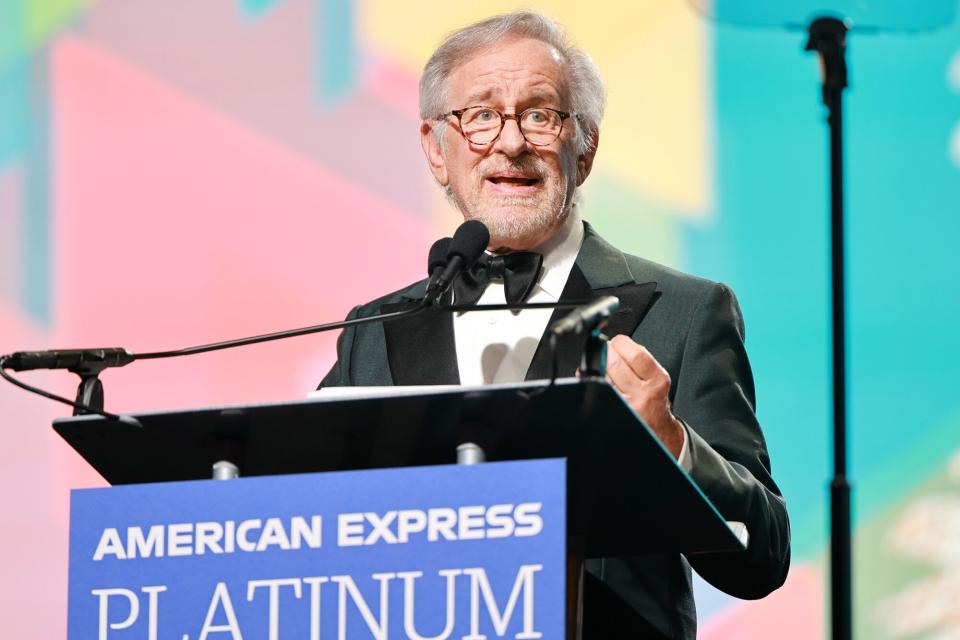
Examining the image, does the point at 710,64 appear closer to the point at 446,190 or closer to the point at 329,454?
the point at 446,190

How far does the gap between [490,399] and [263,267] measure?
2.17 metres

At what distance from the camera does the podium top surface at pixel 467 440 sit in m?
1.46

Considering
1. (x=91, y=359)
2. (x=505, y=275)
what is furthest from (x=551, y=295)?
(x=91, y=359)

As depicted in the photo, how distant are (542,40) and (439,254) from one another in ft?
2.68

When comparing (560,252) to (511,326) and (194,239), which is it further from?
(194,239)

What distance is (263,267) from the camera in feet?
11.7

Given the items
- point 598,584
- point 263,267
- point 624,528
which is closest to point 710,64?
point 263,267

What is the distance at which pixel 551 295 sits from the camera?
2.54 meters

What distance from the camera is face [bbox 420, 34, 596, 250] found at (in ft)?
8.34

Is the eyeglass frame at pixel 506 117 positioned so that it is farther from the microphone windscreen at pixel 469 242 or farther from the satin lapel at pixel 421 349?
the microphone windscreen at pixel 469 242

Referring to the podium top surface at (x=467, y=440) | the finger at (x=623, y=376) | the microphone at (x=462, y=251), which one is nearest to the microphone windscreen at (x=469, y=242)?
the microphone at (x=462, y=251)

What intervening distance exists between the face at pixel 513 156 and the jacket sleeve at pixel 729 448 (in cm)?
36

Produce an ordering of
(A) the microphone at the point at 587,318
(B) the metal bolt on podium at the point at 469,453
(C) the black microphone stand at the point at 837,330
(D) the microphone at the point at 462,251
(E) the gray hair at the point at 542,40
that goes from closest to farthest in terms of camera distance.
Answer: (A) the microphone at the point at 587,318, (B) the metal bolt on podium at the point at 469,453, (D) the microphone at the point at 462,251, (C) the black microphone stand at the point at 837,330, (E) the gray hair at the point at 542,40

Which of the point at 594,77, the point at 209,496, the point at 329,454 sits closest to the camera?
the point at 209,496
